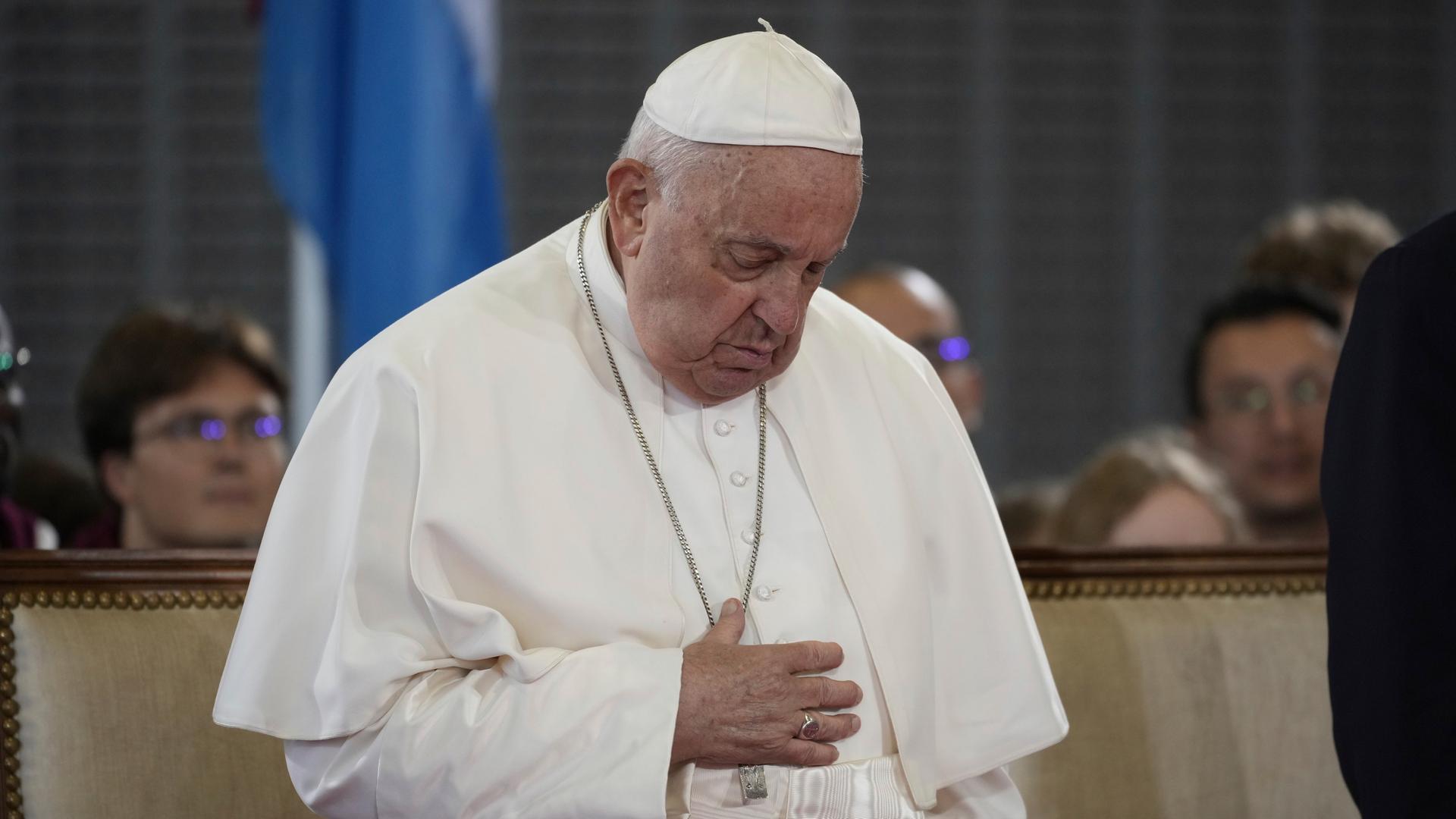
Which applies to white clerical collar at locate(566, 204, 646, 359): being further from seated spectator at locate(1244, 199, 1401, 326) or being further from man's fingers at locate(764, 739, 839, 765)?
seated spectator at locate(1244, 199, 1401, 326)

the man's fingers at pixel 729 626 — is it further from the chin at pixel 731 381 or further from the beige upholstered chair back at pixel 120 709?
the beige upholstered chair back at pixel 120 709

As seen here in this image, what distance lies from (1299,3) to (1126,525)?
550cm

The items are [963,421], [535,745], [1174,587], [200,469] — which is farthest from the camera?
[963,421]

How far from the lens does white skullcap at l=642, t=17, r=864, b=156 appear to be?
2.01 metres

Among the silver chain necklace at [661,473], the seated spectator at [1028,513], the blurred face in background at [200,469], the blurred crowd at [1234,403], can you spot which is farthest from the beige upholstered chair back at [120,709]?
the seated spectator at [1028,513]

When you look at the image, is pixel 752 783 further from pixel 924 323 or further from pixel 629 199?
pixel 924 323

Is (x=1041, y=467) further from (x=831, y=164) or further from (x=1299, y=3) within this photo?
(x=831, y=164)

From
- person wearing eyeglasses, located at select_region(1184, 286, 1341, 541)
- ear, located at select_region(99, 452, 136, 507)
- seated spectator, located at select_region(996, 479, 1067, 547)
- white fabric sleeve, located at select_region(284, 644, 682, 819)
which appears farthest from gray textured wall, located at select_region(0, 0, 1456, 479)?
white fabric sleeve, located at select_region(284, 644, 682, 819)

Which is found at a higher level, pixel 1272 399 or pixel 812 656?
pixel 812 656

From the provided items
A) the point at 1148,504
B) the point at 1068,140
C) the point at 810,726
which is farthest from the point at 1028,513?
the point at 1068,140

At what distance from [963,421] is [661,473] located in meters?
1.82

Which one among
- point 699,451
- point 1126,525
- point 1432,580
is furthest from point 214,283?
point 1432,580

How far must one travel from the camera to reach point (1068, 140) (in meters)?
8.01

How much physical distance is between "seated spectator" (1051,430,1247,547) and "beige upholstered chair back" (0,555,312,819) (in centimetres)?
184
